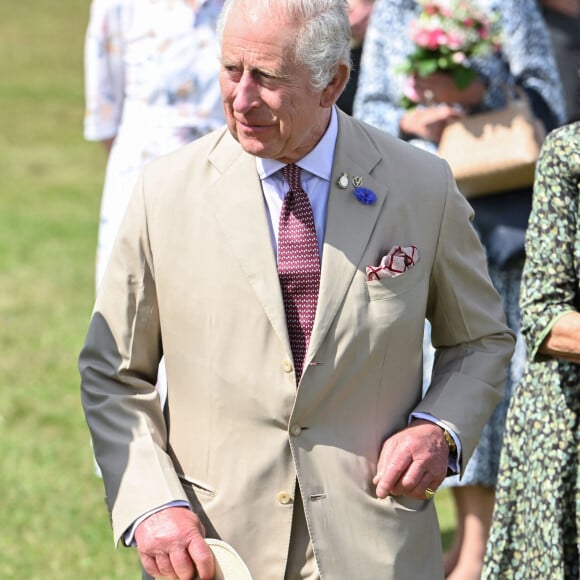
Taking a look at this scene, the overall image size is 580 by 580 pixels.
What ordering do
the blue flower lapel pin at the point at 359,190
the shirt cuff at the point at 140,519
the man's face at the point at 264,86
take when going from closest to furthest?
the man's face at the point at 264,86
the shirt cuff at the point at 140,519
the blue flower lapel pin at the point at 359,190

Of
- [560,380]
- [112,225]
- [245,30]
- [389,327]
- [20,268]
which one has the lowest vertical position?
[20,268]

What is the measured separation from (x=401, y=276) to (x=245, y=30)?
2.28 feet

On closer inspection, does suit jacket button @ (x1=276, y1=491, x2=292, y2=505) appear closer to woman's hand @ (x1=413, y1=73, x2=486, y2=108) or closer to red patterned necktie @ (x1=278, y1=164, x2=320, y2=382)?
red patterned necktie @ (x1=278, y1=164, x2=320, y2=382)

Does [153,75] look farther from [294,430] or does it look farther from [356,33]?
→ [294,430]

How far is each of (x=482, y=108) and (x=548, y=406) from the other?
5.99 ft

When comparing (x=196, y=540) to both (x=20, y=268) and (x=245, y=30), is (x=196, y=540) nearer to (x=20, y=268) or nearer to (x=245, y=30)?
(x=245, y=30)

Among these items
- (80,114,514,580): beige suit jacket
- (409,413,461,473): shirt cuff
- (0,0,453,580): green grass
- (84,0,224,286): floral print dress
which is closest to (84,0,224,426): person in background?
(84,0,224,286): floral print dress

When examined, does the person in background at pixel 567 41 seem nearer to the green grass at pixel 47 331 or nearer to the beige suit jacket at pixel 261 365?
the green grass at pixel 47 331

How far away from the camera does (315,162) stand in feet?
11.0

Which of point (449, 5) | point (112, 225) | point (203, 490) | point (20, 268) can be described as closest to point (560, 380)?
point (203, 490)

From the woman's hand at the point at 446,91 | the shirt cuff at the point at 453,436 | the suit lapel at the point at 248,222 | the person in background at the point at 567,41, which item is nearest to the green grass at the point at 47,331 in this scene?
the woman's hand at the point at 446,91

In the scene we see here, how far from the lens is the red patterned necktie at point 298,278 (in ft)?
10.8

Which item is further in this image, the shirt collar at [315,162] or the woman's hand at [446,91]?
the woman's hand at [446,91]

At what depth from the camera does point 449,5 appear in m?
5.32
